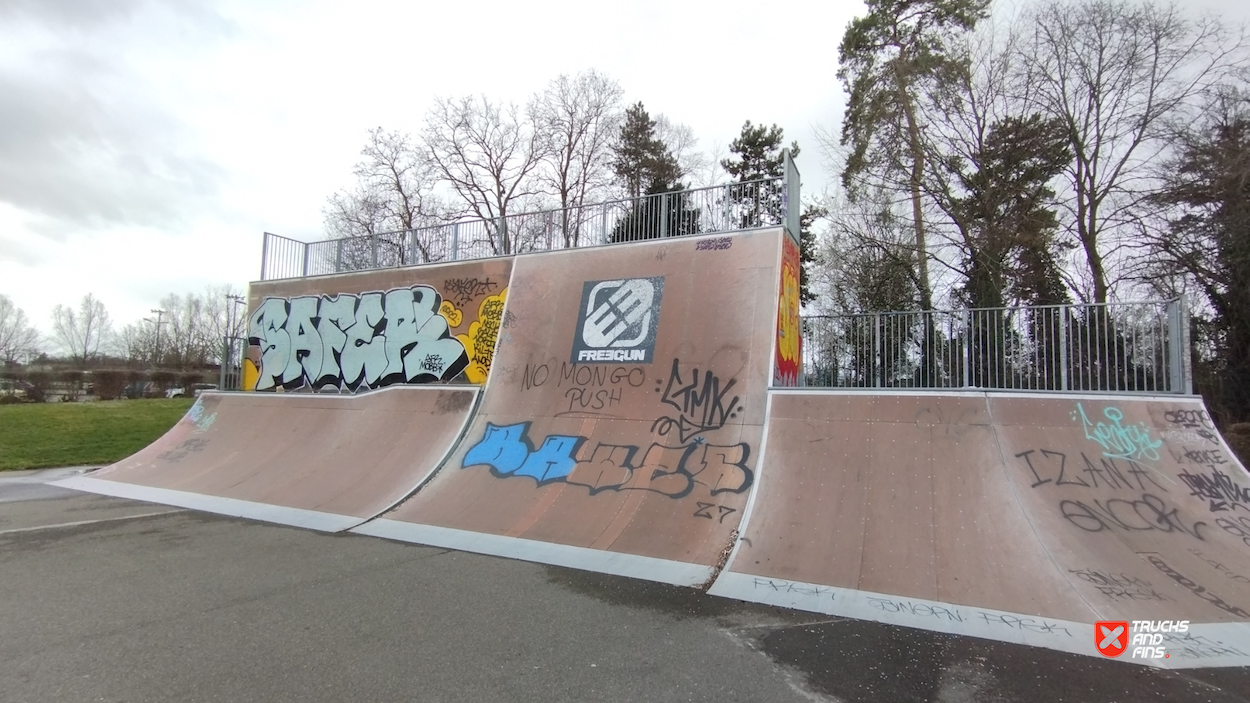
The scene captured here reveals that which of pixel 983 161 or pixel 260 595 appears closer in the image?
pixel 260 595

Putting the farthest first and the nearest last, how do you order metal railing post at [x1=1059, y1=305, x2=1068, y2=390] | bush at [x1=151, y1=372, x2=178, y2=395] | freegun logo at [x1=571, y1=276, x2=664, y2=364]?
bush at [x1=151, y1=372, x2=178, y2=395] < freegun logo at [x1=571, y1=276, x2=664, y2=364] < metal railing post at [x1=1059, y1=305, x2=1068, y2=390]

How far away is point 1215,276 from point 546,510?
19390 mm

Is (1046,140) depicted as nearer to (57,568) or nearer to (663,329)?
(663,329)

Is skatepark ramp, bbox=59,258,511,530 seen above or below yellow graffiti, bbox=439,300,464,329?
below

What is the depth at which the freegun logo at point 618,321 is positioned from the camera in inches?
397

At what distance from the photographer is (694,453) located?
8.20m

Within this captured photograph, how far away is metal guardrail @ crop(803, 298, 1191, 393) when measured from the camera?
8.57 meters

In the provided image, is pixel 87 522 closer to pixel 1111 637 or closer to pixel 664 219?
pixel 664 219

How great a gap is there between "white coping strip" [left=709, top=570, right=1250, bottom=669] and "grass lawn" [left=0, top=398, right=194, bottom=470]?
17.6m

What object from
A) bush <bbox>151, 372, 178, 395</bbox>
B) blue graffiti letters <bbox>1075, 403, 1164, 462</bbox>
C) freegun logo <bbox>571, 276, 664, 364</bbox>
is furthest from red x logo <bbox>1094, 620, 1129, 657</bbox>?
bush <bbox>151, 372, 178, 395</bbox>

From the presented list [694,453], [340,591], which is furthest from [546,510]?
[340,591]

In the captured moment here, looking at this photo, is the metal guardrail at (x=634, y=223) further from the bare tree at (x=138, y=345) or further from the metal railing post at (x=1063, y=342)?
the bare tree at (x=138, y=345)

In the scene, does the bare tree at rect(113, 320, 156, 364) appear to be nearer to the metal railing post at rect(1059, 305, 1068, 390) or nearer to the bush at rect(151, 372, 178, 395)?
the bush at rect(151, 372, 178, 395)

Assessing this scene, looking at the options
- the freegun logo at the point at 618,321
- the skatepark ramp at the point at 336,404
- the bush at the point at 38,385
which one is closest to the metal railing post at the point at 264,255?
the skatepark ramp at the point at 336,404
